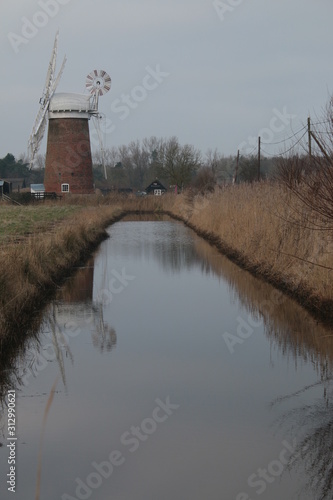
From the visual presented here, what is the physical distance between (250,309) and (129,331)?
7.99ft

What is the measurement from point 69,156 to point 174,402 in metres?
46.9

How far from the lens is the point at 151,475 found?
4973 millimetres

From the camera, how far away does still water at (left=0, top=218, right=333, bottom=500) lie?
4914mm

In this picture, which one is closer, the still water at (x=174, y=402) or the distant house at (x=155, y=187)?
the still water at (x=174, y=402)

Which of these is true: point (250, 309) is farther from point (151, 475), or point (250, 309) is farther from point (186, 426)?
point (151, 475)

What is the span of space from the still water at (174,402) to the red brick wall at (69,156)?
1606 inches

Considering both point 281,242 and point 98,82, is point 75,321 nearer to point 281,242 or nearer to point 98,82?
point 281,242

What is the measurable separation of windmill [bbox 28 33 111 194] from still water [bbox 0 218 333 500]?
4089 cm

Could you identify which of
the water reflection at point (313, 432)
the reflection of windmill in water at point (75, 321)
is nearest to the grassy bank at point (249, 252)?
the reflection of windmill in water at point (75, 321)

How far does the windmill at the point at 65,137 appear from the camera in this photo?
5203cm

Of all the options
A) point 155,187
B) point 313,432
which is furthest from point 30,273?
point 155,187

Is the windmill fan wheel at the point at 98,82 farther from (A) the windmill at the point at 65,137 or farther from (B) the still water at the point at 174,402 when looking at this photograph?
(B) the still water at the point at 174,402

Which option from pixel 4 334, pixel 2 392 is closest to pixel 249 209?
pixel 4 334

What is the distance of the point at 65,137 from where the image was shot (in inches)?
2037
